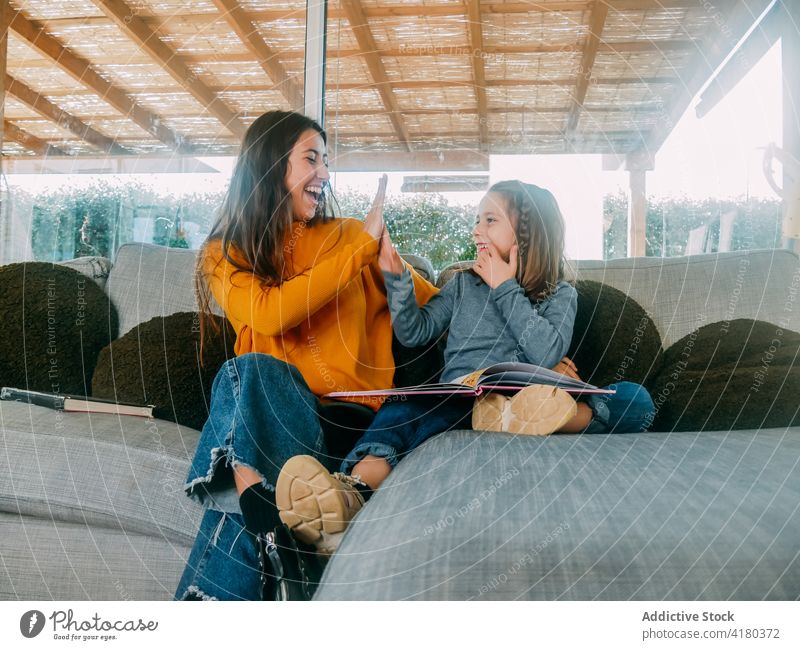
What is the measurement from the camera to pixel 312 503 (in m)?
0.65

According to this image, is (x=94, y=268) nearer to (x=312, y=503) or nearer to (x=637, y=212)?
(x=312, y=503)

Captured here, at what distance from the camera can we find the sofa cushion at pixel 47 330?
1.11m

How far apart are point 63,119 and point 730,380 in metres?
1.39

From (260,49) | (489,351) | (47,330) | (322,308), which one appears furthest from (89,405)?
(260,49)

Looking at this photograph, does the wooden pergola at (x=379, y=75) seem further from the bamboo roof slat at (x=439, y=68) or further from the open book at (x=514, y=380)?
the open book at (x=514, y=380)

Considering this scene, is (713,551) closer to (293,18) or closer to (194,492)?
(194,492)

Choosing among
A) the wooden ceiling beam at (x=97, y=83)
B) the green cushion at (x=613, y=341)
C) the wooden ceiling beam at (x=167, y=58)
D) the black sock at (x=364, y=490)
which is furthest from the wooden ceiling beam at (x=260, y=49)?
the black sock at (x=364, y=490)

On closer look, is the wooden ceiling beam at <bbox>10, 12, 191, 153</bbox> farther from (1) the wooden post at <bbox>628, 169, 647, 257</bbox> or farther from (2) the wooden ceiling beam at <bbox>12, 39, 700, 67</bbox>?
(1) the wooden post at <bbox>628, 169, 647, 257</bbox>

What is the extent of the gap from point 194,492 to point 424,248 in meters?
0.69

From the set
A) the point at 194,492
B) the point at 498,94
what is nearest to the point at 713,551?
the point at 194,492

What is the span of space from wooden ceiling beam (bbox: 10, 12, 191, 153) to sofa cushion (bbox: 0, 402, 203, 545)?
2.52ft

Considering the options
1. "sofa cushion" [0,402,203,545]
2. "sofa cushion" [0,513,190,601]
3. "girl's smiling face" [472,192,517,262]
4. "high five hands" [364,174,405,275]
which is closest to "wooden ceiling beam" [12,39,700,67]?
"girl's smiling face" [472,192,517,262]

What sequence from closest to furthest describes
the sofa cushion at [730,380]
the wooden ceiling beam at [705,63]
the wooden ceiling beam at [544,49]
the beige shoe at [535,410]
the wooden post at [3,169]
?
1. the beige shoe at [535,410]
2. the sofa cushion at [730,380]
3. the wooden ceiling beam at [705,63]
4. the wooden ceiling beam at [544,49]
5. the wooden post at [3,169]

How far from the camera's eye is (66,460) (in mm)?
867
